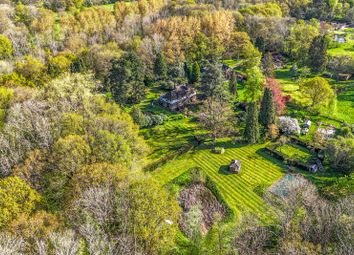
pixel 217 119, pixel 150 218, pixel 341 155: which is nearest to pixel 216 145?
pixel 217 119

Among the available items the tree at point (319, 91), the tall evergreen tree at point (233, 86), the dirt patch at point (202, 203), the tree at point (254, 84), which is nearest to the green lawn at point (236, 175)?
the dirt patch at point (202, 203)

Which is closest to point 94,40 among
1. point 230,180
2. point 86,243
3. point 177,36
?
point 177,36

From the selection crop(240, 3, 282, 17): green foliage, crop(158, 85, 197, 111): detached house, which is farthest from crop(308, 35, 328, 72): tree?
crop(158, 85, 197, 111): detached house

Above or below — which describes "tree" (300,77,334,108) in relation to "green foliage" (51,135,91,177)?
below

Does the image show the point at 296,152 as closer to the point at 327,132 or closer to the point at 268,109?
the point at 268,109

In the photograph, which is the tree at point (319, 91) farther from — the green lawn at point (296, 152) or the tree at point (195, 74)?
the tree at point (195, 74)

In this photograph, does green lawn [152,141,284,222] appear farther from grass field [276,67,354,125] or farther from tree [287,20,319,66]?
tree [287,20,319,66]

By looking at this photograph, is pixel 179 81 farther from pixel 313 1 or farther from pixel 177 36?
pixel 313 1
